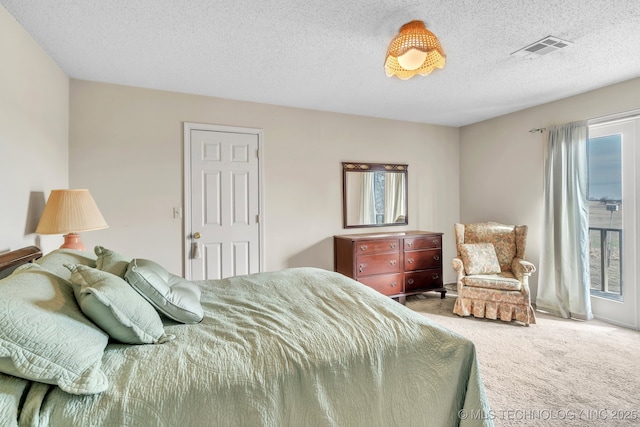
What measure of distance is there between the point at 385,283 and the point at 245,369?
118 inches

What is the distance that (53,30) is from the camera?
215 cm

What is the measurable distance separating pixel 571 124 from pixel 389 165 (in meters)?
2.06

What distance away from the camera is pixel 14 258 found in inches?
67.3

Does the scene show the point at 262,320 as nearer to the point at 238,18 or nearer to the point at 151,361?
the point at 151,361

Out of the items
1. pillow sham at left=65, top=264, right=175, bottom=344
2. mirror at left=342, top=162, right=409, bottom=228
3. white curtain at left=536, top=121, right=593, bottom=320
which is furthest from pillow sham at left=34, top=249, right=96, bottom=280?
white curtain at left=536, top=121, right=593, bottom=320

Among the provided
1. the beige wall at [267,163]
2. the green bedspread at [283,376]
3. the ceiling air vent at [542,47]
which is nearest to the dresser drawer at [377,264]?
the beige wall at [267,163]


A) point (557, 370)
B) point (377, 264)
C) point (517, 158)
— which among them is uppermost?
point (517, 158)

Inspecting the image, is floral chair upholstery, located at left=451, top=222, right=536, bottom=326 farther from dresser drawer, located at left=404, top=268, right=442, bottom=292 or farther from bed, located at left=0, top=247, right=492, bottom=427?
bed, located at left=0, top=247, right=492, bottom=427

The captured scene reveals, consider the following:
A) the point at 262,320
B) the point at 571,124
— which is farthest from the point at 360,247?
the point at 571,124

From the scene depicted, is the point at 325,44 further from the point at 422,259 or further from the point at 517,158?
the point at 517,158

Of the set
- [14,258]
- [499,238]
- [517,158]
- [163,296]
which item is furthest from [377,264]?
[14,258]

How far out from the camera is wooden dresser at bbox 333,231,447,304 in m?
3.77

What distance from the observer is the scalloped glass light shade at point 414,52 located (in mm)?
1908

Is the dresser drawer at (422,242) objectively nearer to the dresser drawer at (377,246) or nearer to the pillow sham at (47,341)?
the dresser drawer at (377,246)
